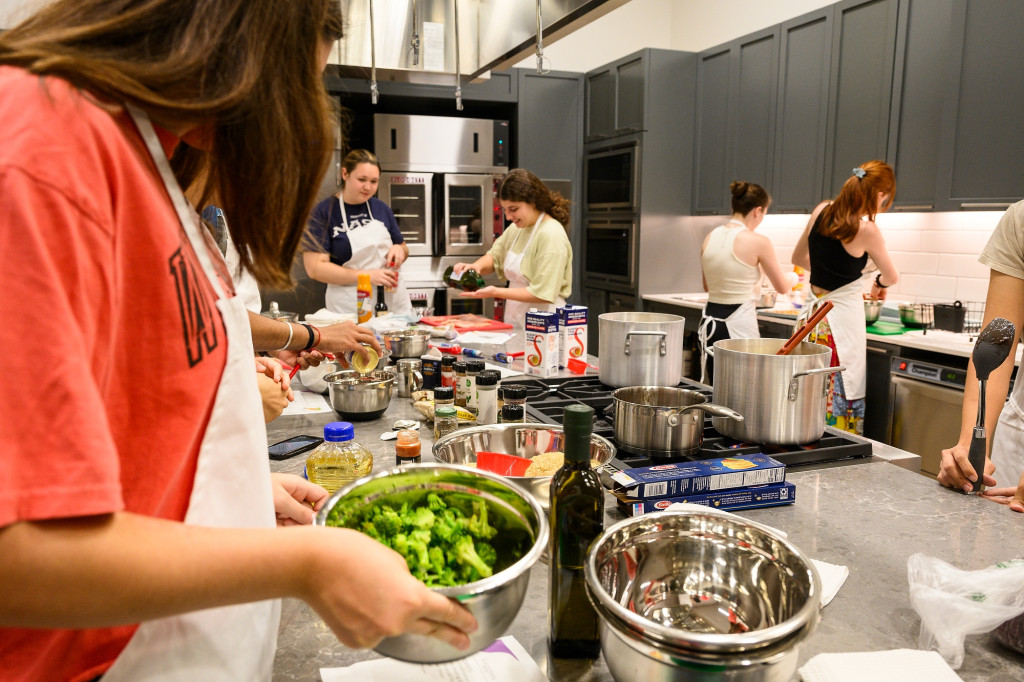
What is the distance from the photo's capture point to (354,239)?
4.48 meters

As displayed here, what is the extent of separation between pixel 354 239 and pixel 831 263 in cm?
282

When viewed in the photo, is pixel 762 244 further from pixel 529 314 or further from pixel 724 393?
pixel 724 393

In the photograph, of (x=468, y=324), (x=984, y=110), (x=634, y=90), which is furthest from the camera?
(x=634, y=90)

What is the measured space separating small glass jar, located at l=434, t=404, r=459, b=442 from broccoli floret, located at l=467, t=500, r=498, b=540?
0.79m

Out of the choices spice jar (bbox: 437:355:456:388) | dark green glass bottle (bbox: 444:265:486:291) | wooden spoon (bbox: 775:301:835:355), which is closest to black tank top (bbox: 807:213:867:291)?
dark green glass bottle (bbox: 444:265:486:291)

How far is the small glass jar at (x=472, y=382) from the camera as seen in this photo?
192cm

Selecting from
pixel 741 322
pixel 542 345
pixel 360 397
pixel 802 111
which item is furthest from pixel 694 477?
pixel 802 111

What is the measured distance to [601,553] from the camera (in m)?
0.89

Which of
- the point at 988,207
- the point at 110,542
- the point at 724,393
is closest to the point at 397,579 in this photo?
the point at 110,542

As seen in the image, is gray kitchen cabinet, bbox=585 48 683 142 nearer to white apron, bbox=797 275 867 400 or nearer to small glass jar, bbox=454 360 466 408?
white apron, bbox=797 275 867 400

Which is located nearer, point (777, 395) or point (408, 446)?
point (408, 446)

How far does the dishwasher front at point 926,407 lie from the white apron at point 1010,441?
1.12m

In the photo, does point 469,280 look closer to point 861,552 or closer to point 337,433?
point 337,433

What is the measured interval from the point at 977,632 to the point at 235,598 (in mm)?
926
